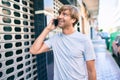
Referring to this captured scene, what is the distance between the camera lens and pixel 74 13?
175 cm

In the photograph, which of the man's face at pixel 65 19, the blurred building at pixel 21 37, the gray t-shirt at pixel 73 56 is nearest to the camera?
the gray t-shirt at pixel 73 56

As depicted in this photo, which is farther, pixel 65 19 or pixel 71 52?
pixel 65 19

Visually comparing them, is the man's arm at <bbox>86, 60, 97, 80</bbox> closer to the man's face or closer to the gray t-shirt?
the gray t-shirt

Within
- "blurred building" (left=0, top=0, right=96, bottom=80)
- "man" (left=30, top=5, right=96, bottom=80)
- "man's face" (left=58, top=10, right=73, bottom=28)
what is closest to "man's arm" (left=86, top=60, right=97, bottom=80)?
"man" (left=30, top=5, right=96, bottom=80)

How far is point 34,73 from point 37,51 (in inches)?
48.8

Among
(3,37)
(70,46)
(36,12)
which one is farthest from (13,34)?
(70,46)

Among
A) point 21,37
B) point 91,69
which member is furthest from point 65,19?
point 21,37

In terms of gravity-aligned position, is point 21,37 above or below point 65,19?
below

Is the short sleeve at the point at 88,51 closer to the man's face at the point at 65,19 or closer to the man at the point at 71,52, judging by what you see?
the man at the point at 71,52

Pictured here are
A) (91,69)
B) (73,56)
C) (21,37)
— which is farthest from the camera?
(21,37)

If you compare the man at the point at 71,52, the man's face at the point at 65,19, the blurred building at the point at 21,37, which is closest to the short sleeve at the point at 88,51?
the man at the point at 71,52

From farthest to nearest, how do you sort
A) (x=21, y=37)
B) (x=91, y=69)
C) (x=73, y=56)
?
(x=21, y=37) → (x=91, y=69) → (x=73, y=56)

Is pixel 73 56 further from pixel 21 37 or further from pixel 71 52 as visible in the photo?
pixel 21 37

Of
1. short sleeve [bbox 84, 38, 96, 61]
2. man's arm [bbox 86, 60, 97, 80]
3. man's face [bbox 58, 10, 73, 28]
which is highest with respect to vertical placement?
man's face [bbox 58, 10, 73, 28]
